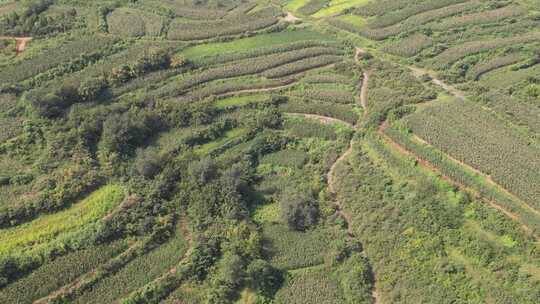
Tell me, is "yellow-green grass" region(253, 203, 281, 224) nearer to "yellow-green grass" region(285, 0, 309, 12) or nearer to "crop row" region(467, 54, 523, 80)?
"crop row" region(467, 54, 523, 80)

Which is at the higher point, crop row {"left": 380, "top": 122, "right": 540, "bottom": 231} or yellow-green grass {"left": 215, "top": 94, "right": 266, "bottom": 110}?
yellow-green grass {"left": 215, "top": 94, "right": 266, "bottom": 110}

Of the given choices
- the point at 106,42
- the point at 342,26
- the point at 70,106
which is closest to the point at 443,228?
the point at 342,26

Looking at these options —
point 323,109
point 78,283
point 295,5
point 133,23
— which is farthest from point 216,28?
point 78,283

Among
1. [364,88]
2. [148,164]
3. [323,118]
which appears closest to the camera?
[148,164]

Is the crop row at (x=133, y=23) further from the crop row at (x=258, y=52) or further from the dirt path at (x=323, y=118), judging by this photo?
the dirt path at (x=323, y=118)

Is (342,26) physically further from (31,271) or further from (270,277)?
(31,271)

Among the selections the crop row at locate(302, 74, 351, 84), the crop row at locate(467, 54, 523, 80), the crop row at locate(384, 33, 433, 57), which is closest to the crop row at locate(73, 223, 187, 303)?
the crop row at locate(302, 74, 351, 84)

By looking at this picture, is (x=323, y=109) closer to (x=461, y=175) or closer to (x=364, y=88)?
(x=364, y=88)
